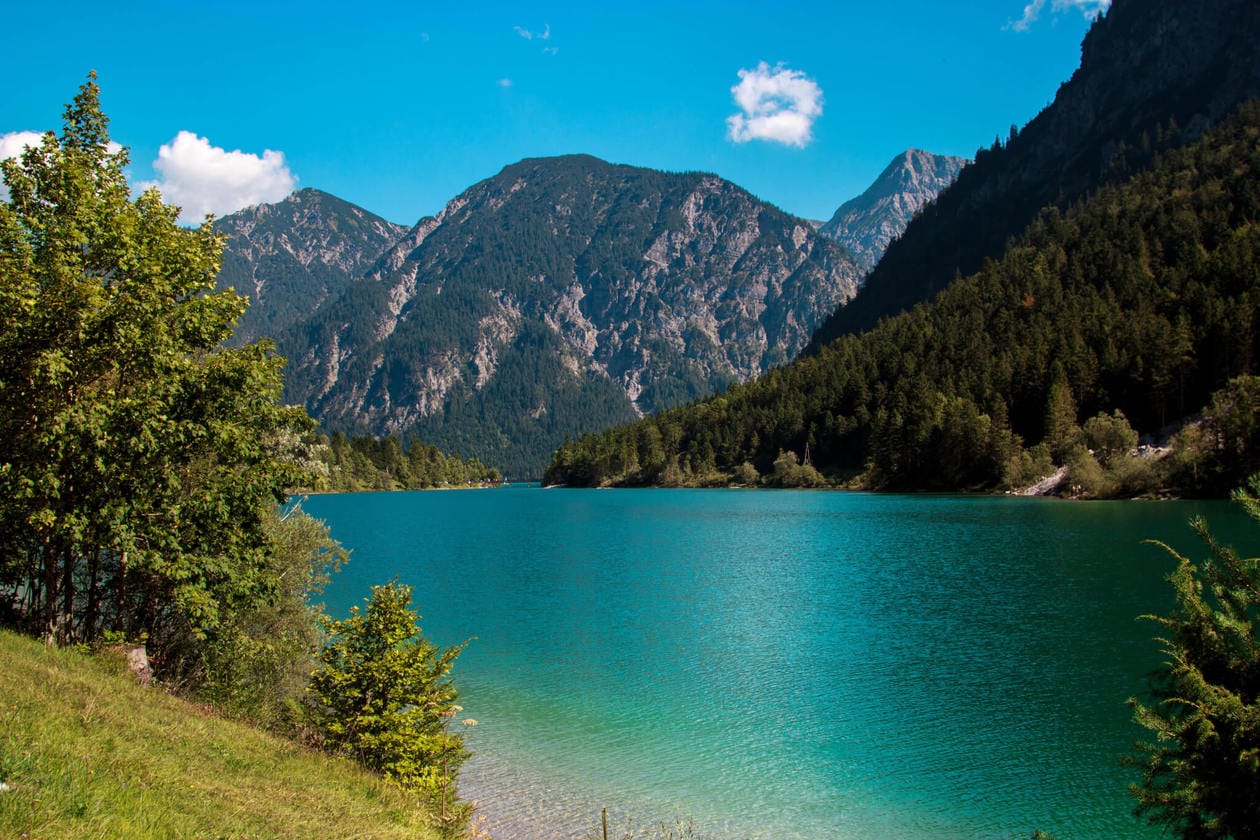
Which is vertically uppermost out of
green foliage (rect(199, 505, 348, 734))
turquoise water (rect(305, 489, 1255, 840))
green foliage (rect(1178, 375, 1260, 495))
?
green foliage (rect(1178, 375, 1260, 495))

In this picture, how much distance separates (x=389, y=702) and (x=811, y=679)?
17.8m

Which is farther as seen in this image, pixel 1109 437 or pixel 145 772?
pixel 1109 437

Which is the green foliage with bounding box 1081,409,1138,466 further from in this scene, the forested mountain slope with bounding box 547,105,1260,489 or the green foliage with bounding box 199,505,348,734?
the green foliage with bounding box 199,505,348,734

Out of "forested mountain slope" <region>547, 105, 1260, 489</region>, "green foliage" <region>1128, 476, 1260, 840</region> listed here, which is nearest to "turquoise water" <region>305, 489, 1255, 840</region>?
"green foliage" <region>1128, 476, 1260, 840</region>

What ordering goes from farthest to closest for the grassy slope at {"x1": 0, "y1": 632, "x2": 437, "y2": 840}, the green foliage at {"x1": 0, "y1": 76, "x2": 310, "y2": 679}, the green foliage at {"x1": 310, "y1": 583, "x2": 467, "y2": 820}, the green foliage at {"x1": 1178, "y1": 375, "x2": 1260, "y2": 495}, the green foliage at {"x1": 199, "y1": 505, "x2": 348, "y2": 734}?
the green foliage at {"x1": 1178, "y1": 375, "x2": 1260, "y2": 495} → the green foliage at {"x1": 199, "y1": 505, "x2": 348, "y2": 734} → the green foliage at {"x1": 0, "y1": 76, "x2": 310, "y2": 679} → the green foliage at {"x1": 310, "y1": 583, "x2": 467, "y2": 820} → the grassy slope at {"x1": 0, "y1": 632, "x2": 437, "y2": 840}

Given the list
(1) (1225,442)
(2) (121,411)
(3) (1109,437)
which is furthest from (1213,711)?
(3) (1109,437)

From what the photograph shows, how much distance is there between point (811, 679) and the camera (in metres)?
27.5

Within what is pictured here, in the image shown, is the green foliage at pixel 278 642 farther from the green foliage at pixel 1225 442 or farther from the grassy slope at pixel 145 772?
the green foliage at pixel 1225 442

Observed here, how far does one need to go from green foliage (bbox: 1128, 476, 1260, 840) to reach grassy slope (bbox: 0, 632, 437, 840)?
439 inches

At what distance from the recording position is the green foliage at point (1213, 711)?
927cm

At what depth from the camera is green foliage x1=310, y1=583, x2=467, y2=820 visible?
14.4 meters

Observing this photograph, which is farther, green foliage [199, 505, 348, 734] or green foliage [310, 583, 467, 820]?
green foliage [199, 505, 348, 734]

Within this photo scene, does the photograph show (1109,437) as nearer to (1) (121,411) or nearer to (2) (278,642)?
(2) (278,642)

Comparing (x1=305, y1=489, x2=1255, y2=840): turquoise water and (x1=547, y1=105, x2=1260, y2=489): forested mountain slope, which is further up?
(x1=547, y1=105, x2=1260, y2=489): forested mountain slope
